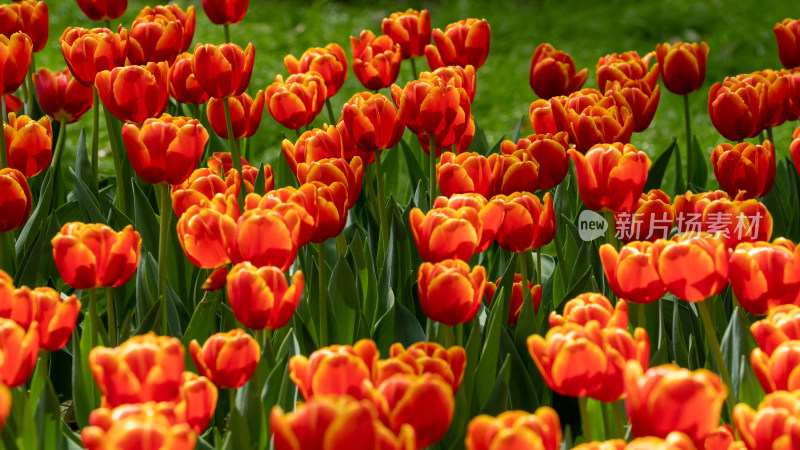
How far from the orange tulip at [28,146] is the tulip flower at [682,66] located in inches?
72.5

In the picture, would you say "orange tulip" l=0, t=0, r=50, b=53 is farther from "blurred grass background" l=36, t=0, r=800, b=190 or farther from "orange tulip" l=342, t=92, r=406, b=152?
"blurred grass background" l=36, t=0, r=800, b=190

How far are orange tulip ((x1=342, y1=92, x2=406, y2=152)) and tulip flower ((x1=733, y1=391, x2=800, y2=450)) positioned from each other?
1228 millimetres

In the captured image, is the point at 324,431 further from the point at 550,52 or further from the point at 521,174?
the point at 550,52

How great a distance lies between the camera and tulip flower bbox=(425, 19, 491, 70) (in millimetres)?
3064

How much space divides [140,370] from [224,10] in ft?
6.49

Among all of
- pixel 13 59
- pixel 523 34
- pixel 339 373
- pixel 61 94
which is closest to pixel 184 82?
pixel 13 59

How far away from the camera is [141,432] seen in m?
1.09

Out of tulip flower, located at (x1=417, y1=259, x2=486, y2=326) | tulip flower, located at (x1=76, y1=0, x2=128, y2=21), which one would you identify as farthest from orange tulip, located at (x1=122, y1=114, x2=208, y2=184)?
tulip flower, located at (x1=76, y1=0, x2=128, y2=21)

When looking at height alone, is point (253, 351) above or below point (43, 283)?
above

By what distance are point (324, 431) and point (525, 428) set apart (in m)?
0.24

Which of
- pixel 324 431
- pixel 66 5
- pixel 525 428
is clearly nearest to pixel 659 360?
pixel 525 428

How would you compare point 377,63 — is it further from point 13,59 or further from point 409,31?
point 13,59

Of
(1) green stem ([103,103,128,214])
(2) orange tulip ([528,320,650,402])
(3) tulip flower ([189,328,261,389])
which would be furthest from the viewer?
(1) green stem ([103,103,128,214])

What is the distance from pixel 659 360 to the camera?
182cm
